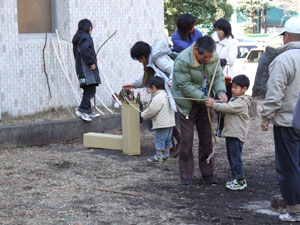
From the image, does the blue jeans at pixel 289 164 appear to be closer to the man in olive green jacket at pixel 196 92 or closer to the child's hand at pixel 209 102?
the child's hand at pixel 209 102

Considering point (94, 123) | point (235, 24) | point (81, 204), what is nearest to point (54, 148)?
point (94, 123)

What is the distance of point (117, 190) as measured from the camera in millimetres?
6426

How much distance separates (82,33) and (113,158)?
2.48m

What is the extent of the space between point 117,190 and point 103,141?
2.45 meters

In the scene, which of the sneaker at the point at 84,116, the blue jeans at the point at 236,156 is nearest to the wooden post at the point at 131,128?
the sneaker at the point at 84,116

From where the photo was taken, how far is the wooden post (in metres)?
8.32

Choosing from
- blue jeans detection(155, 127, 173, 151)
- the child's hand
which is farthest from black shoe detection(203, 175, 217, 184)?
blue jeans detection(155, 127, 173, 151)

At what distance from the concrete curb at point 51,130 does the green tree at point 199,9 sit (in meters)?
12.8

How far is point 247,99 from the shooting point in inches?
256

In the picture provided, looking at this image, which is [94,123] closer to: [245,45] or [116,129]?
[116,129]

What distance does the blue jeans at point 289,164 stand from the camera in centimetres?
520

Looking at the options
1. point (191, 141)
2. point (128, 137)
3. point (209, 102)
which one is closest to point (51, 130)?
point (128, 137)

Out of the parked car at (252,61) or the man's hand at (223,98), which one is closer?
the man's hand at (223,98)

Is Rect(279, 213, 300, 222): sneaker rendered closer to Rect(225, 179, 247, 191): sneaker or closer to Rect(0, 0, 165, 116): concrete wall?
Rect(225, 179, 247, 191): sneaker
